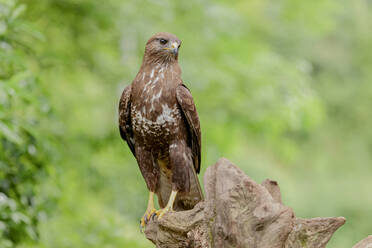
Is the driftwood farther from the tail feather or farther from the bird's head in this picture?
the bird's head

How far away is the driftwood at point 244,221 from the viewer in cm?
209

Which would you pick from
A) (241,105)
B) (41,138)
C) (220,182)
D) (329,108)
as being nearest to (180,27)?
(241,105)

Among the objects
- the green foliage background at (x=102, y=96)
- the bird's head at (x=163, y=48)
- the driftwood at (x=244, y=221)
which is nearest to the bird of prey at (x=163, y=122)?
the bird's head at (x=163, y=48)

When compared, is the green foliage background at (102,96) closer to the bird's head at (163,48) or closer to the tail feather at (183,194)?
the bird's head at (163,48)

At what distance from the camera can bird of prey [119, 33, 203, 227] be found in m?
2.83

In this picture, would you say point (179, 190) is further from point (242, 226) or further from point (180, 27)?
point (180, 27)

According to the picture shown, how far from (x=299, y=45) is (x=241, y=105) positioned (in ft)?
30.7

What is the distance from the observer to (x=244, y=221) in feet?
7.01

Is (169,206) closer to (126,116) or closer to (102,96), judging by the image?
(126,116)

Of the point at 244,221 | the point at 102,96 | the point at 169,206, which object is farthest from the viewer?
the point at 102,96

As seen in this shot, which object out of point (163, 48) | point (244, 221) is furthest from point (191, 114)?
point (244, 221)

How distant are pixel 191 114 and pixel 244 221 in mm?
907

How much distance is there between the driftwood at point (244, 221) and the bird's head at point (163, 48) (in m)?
0.82

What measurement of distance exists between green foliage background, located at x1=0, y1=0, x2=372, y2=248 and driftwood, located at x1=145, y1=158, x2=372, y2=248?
4.05ft
